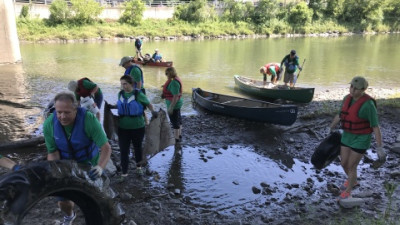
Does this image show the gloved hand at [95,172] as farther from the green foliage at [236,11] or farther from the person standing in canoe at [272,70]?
the green foliage at [236,11]

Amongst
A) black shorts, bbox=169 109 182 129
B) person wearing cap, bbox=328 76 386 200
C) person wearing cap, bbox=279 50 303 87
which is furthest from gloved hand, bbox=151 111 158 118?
person wearing cap, bbox=279 50 303 87

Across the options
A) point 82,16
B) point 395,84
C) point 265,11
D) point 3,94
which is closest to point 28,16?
point 82,16

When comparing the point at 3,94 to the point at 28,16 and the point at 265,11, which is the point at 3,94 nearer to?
the point at 28,16

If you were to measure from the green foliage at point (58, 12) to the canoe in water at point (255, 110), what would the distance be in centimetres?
3804

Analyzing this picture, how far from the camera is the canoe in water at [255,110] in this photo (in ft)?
28.5

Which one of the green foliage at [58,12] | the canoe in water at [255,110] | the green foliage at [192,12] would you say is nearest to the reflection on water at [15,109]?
the canoe in water at [255,110]

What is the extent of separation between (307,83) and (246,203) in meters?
13.6

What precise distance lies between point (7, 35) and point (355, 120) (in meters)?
22.8

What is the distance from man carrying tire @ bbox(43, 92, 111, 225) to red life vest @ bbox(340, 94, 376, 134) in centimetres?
335

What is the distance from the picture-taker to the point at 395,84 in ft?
57.0

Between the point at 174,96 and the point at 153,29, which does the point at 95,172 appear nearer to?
the point at 174,96

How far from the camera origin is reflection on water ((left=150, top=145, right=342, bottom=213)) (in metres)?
5.54

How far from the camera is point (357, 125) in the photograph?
4676mm

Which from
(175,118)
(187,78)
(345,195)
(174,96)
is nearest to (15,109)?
(175,118)
